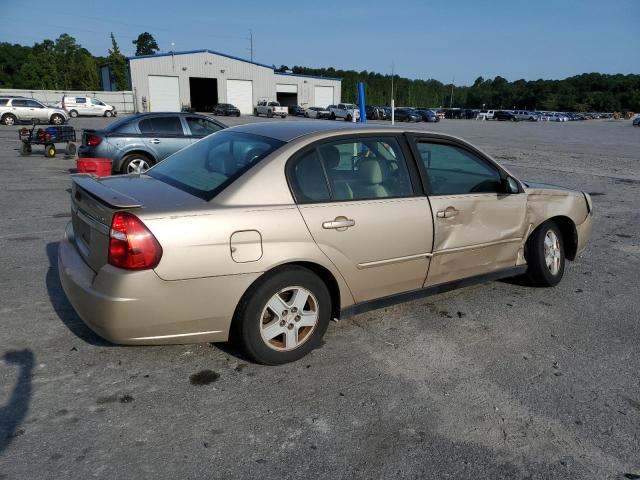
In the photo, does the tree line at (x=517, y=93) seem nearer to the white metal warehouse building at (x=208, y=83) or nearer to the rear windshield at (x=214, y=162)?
the white metal warehouse building at (x=208, y=83)

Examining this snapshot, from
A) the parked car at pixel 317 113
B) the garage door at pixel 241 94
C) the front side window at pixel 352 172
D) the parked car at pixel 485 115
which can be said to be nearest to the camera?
the front side window at pixel 352 172

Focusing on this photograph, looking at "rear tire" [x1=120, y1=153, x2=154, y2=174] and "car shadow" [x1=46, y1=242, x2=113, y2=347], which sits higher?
"rear tire" [x1=120, y1=153, x2=154, y2=174]

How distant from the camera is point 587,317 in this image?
172 inches

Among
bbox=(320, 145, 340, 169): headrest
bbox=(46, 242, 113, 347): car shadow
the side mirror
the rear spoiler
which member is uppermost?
bbox=(320, 145, 340, 169): headrest

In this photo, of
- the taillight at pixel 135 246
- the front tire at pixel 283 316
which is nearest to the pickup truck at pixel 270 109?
the front tire at pixel 283 316

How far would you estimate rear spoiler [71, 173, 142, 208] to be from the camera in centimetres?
301

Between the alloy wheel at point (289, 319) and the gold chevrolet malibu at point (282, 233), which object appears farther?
the alloy wheel at point (289, 319)

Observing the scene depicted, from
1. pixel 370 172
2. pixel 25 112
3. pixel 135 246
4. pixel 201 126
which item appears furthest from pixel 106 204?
pixel 25 112

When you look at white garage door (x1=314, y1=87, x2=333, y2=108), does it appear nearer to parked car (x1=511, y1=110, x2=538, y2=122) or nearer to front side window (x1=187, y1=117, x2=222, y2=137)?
parked car (x1=511, y1=110, x2=538, y2=122)

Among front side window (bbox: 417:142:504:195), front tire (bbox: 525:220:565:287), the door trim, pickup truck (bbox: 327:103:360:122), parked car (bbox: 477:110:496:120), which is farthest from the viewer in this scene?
parked car (bbox: 477:110:496:120)

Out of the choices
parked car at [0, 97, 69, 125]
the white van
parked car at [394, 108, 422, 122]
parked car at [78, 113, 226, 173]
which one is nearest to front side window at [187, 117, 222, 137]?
parked car at [78, 113, 226, 173]

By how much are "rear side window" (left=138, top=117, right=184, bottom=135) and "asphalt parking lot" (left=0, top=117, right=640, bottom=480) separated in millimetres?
6575

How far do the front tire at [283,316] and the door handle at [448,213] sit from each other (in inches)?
44.8

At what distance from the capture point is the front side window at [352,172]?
11.3ft
